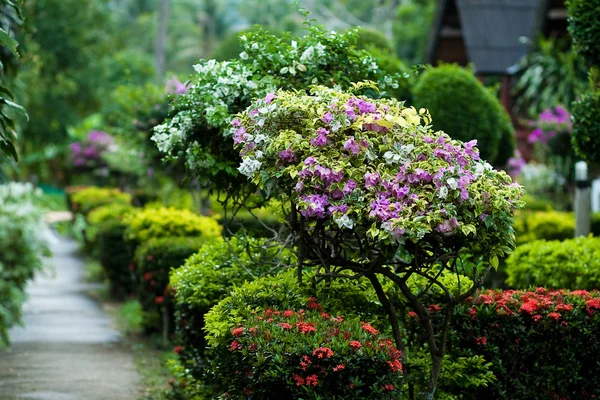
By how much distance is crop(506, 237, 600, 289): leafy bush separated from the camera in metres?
8.13

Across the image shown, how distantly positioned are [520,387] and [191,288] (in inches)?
99.3

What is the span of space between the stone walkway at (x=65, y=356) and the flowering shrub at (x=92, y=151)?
47.9 ft

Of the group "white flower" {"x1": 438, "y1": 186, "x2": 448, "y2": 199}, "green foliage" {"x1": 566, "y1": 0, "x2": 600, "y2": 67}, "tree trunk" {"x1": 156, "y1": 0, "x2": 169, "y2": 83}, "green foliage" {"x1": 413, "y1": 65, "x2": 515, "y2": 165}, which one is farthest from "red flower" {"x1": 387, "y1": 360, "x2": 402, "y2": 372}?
"tree trunk" {"x1": 156, "y1": 0, "x2": 169, "y2": 83}

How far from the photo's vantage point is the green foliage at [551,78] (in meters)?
21.2

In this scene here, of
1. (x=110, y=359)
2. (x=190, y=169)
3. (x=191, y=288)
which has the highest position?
(x=190, y=169)

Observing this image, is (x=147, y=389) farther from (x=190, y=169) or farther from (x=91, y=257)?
(x=91, y=257)

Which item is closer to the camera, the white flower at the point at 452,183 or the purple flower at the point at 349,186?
the white flower at the point at 452,183

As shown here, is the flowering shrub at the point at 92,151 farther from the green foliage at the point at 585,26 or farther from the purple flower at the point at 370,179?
the purple flower at the point at 370,179

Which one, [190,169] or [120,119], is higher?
[120,119]

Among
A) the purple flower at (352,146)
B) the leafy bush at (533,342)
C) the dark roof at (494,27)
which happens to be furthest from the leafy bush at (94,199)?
the purple flower at (352,146)

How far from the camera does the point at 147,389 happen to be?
8.56m

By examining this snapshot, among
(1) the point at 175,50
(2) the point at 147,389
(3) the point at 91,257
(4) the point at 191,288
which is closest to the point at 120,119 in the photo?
(3) the point at 91,257

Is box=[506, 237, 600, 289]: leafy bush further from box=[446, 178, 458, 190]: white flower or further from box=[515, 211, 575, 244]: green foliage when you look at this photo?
box=[515, 211, 575, 244]: green foliage

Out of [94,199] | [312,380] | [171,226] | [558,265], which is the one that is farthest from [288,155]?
[94,199]
